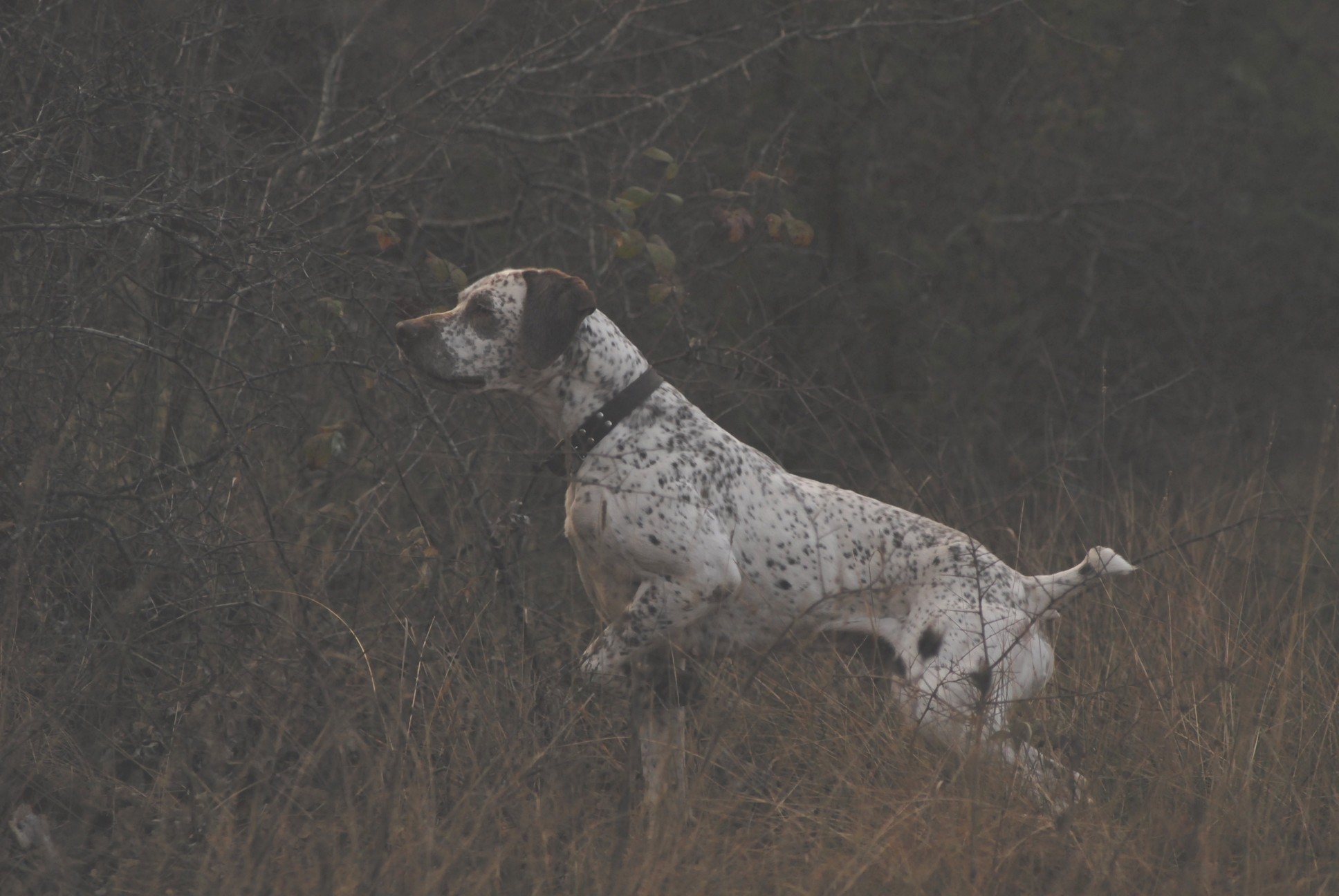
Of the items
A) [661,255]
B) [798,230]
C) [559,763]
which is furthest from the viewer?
[798,230]

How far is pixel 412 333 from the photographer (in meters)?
4.22

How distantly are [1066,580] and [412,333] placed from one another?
2110 millimetres

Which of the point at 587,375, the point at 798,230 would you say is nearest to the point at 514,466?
the point at 798,230

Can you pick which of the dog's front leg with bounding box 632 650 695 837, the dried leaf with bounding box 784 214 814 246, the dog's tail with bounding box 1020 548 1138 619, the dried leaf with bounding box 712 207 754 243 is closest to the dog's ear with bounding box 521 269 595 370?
the dog's front leg with bounding box 632 650 695 837

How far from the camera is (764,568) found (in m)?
4.27

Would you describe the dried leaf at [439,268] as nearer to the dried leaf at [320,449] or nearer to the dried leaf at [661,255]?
the dried leaf at [661,255]

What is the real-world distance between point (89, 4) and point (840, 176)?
452 centimetres

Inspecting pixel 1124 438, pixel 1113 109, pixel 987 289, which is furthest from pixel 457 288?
pixel 1113 109

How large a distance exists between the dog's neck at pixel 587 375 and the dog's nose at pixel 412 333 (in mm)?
354

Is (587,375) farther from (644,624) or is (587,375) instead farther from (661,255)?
(644,624)

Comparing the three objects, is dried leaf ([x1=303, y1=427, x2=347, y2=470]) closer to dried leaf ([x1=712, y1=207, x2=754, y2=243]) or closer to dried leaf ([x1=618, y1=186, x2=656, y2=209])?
dried leaf ([x1=618, y1=186, x2=656, y2=209])

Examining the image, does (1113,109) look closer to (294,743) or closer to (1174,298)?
(1174,298)

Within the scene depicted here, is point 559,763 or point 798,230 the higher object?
point 798,230

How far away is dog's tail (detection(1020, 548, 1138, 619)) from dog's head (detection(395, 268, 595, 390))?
159 cm
